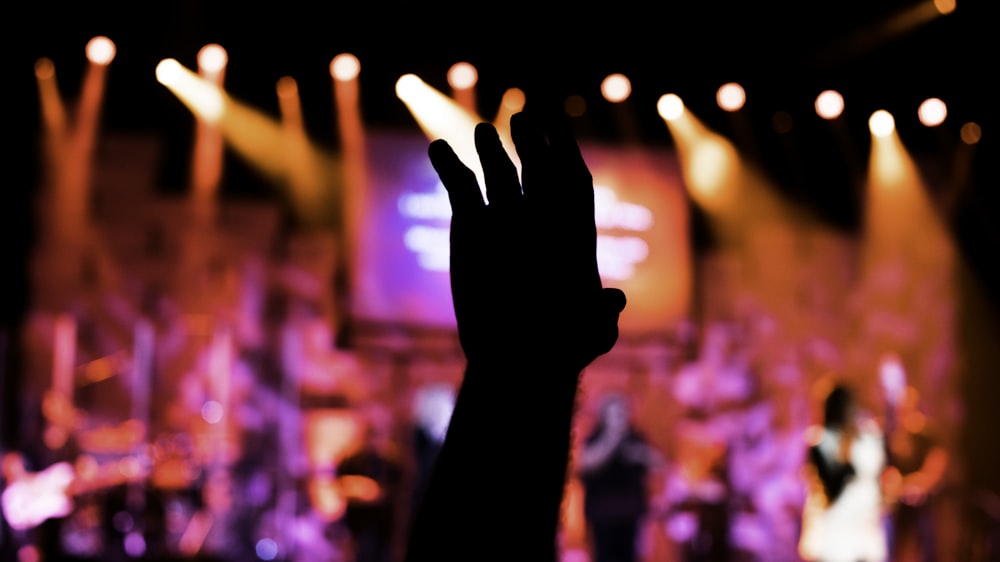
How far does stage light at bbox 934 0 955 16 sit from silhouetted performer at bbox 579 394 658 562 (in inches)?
112

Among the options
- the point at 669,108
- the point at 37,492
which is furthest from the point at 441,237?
the point at 37,492

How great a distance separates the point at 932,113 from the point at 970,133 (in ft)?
1.87

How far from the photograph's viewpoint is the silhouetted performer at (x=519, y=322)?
762 mm

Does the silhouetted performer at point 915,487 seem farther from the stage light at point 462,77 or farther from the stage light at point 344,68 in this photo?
the stage light at point 344,68

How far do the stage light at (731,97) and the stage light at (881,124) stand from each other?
3.94 feet

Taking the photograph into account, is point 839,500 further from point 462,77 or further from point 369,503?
point 462,77

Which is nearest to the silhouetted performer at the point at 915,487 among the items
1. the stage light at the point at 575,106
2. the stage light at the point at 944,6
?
the stage light at the point at 944,6

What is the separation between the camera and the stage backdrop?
7.68 metres

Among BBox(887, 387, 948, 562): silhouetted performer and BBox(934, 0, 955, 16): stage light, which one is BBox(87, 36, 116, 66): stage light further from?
BBox(887, 387, 948, 562): silhouetted performer

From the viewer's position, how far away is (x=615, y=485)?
655cm

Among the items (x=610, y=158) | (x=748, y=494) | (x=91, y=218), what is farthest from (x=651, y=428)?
(x=91, y=218)

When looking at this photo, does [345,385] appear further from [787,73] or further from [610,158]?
[787,73]

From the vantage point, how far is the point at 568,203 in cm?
82

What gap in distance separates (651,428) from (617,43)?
3.20 metres
